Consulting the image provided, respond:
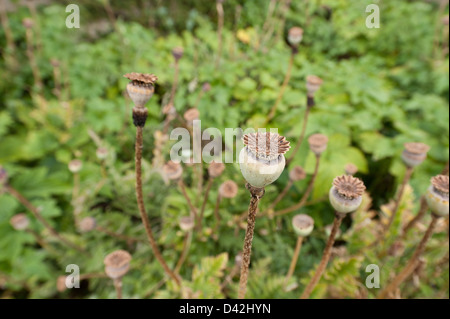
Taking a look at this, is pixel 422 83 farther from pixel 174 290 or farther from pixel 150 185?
pixel 174 290

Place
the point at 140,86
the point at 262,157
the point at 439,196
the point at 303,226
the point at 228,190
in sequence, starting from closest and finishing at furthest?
the point at 262,157
the point at 140,86
the point at 439,196
the point at 303,226
the point at 228,190

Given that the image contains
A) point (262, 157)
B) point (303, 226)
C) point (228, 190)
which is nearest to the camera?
point (262, 157)

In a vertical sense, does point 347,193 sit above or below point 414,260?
above

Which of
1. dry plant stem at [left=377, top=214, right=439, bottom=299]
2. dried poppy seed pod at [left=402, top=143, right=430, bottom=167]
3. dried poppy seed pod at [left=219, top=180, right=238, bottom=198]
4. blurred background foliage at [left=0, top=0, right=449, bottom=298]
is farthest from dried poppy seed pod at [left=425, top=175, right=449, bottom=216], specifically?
dried poppy seed pod at [left=219, top=180, right=238, bottom=198]

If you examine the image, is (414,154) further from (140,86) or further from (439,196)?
(140,86)

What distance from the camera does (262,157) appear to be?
42 cm

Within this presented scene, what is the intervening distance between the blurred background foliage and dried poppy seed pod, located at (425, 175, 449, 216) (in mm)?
364

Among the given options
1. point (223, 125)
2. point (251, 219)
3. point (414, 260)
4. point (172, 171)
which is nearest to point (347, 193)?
point (251, 219)

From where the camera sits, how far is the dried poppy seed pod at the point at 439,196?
0.66 m

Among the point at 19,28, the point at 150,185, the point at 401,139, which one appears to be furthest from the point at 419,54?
the point at 19,28

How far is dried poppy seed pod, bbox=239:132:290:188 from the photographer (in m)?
0.41

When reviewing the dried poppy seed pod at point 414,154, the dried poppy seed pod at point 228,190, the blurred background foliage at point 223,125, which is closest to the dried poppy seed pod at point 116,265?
the blurred background foliage at point 223,125

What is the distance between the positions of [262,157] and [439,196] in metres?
0.47

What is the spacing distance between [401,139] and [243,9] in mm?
1476
